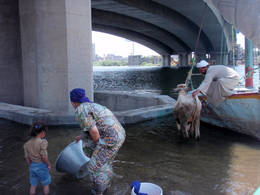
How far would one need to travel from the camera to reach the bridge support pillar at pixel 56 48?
9.61m

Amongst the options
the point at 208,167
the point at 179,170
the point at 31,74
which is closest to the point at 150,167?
the point at 179,170

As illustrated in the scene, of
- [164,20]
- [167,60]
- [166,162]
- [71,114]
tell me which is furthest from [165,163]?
[167,60]

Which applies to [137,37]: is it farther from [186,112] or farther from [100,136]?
[100,136]

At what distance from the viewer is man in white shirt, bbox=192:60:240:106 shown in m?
7.09

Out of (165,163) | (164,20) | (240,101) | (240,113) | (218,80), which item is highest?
(164,20)

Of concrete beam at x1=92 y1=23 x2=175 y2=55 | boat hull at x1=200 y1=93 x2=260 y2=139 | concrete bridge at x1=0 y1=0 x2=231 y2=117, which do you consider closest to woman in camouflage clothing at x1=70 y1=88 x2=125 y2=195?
boat hull at x1=200 y1=93 x2=260 y2=139

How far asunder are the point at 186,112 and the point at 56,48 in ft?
16.5

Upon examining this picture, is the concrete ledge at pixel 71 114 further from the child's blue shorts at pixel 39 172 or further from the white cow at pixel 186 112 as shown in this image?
the child's blue shorts at pixel 39 172

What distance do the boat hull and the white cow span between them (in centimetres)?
109

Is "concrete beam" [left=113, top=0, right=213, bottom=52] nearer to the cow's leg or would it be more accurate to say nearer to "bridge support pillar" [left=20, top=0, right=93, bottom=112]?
"bridge support pillar" [left=20, top=0, right=93, bottom=112]

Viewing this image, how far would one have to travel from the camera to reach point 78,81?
10.0 m

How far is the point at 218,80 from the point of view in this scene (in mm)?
7281

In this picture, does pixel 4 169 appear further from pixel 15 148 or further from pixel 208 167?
pixel 208 167

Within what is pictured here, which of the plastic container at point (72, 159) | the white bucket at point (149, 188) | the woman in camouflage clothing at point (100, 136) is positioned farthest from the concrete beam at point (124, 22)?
the white bucket at point (149, 188)
